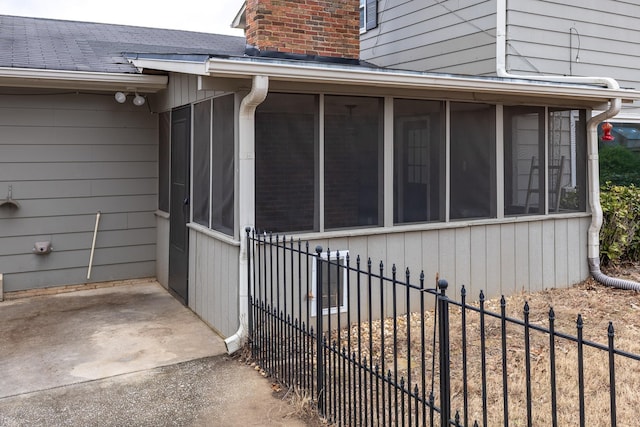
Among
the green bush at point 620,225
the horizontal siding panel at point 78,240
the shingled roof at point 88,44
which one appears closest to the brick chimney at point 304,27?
the shingled roof at point 88,44

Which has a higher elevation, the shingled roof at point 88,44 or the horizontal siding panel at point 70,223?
the shingled roof at point 88,44

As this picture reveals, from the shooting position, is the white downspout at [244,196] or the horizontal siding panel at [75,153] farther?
the horizontal siding panel at [75,153]

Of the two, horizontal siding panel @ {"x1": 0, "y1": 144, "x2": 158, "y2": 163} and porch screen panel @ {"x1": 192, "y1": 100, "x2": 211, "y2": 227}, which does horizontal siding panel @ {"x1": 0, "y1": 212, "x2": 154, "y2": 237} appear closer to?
horizontal siding panel @ {"x1": 0, "y1": 144, "x2": 158, "y2": 163}

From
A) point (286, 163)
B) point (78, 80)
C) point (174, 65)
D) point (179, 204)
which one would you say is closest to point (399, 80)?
point (286, 163)

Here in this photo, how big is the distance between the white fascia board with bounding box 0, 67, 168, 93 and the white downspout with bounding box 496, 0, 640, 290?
3981 millimetres

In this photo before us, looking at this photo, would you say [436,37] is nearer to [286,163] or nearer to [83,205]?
[286,163]

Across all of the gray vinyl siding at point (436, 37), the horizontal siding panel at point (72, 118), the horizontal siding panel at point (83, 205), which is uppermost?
the gray vinyl siding at point (436, 37)

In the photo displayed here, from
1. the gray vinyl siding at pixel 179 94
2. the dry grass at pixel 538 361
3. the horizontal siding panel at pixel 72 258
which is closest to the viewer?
the dry grass at pixel 538 361

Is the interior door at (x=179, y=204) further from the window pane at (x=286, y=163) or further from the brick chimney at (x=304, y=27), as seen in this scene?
the window pane at (x=286, y=163)

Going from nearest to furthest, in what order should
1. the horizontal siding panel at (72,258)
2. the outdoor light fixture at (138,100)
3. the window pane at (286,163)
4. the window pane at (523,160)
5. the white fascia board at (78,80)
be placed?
the window pane at (286,163)
the white fascia board at (78,80)
the window pane at (523,160)
the horizontal siding panel at (72,258)
the outdoor light fixture at (138,100)

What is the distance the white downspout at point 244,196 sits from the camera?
4367 mm

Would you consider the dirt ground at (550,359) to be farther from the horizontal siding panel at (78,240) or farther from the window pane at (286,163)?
the horizontal siding panel at (78,240)

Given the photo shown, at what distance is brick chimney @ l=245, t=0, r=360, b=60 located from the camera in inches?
247

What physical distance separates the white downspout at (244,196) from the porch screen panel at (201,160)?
2.93ft
